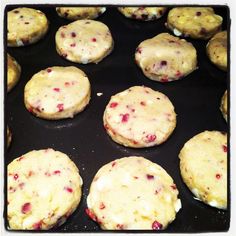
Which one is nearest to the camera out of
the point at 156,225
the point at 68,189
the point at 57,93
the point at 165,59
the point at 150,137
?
the point at 156,225

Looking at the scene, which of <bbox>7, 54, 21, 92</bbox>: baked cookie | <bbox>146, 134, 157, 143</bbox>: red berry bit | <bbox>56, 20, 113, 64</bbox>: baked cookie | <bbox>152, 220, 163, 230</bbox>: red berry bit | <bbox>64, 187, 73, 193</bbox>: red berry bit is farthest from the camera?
<bbox>56, 20, 113, 64</bbox>: baked cookie

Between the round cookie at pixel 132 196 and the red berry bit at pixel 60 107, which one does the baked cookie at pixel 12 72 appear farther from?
the round cookie at pixel 132 196

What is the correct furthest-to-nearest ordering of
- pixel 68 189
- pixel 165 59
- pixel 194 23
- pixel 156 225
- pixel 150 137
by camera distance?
pixel 194 23 < pixel 165 59 < pixel 150 137 < pixel 68 189 < pixel 156 225

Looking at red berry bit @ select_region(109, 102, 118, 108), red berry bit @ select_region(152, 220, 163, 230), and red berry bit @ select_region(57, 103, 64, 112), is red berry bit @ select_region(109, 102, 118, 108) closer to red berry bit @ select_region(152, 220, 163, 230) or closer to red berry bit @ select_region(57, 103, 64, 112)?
red berry bit @ select_region(57, 103, 64, 112)

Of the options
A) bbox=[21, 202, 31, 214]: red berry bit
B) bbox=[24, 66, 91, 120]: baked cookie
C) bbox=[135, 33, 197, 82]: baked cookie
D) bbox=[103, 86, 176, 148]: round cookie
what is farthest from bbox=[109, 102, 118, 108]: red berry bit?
bbox=[21, 202, 31, 214]: red berry bit

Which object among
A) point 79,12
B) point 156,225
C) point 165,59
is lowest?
point 156,225

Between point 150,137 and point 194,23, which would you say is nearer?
point 150,137

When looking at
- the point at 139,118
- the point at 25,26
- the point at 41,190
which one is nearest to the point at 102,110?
the point at 139,118

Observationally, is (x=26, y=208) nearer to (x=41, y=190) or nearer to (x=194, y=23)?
(x=41, y=190)
